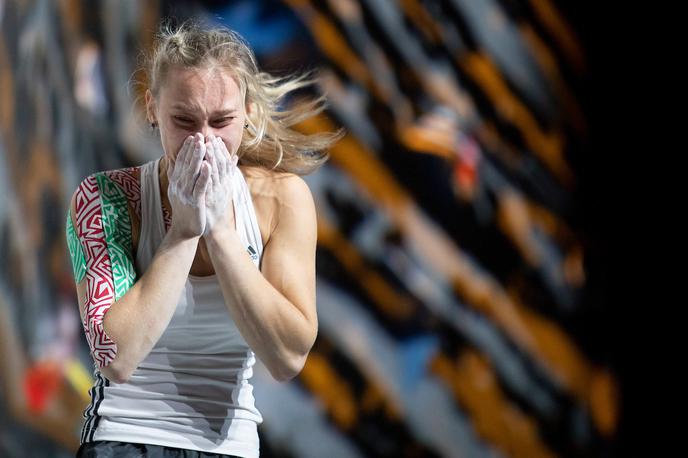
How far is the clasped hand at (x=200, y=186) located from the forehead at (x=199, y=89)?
5cm

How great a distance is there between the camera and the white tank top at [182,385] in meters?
1.36

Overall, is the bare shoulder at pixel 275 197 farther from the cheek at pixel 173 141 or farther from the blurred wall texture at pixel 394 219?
the blurred wall texture at pixel 394 219

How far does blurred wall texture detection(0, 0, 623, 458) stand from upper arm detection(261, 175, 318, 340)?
135cm

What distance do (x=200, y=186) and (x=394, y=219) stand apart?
1.62 meters

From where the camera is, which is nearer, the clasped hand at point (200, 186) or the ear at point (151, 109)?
the clasped hand at point (200, 186)

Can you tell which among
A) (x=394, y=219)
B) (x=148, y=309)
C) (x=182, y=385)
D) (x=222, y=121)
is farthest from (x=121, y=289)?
(x=394, y=219)

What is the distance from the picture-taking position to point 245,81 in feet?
4.69

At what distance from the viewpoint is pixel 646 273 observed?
2.91m

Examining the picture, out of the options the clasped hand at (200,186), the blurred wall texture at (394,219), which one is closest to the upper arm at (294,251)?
the clasped hand at (200,186)

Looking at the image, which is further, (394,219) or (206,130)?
(394,219)

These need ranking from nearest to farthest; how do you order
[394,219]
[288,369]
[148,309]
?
1. [148,309]
2. [288,369]
3. [394,219]

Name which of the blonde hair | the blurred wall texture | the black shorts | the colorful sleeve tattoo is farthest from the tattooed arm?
the blurred wall texture

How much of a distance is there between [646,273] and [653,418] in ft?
1.46

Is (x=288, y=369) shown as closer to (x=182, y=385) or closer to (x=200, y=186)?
(x=182, y=385)
